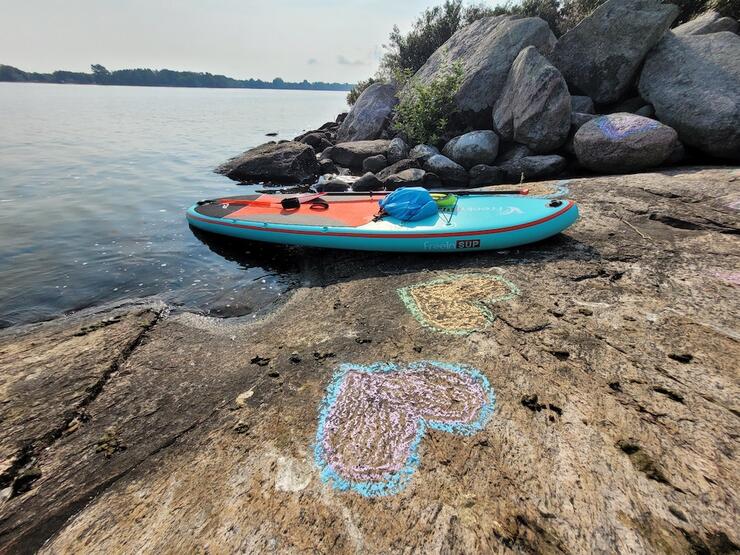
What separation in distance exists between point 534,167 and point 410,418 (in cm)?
893

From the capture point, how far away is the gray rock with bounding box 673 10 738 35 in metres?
9.41

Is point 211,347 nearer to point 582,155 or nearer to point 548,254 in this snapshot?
point 548,254

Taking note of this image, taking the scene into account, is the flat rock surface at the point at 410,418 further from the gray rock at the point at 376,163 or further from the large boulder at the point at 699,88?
the gray rock at the point at 376,163

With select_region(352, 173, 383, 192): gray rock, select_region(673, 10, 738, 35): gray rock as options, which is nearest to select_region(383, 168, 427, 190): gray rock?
select_region(352, 173, 383, 192): gray rock

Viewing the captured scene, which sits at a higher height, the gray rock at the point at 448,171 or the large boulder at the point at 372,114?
the large boulder at the point at 372,114

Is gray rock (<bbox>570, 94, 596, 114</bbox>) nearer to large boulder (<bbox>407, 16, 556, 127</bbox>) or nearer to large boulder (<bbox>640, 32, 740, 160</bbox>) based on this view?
large boulder (<bbox>640, 32, 740, 160</bbox>)

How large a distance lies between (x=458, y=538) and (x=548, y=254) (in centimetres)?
421

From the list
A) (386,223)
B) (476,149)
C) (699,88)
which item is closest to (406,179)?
(476,149)

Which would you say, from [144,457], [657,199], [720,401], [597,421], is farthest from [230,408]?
[657,199]

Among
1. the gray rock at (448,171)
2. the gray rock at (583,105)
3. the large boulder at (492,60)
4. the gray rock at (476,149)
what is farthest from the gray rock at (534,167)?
the large boulder at (492,60)

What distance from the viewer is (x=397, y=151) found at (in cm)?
1145

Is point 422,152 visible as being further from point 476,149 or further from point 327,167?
point 327,167

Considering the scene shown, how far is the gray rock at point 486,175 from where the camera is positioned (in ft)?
32.6

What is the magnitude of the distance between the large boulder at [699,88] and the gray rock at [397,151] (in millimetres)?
6288
